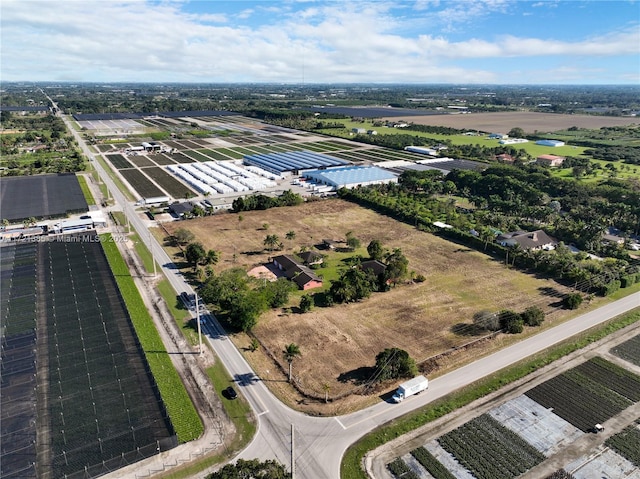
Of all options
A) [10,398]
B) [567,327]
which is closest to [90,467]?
[10,398]

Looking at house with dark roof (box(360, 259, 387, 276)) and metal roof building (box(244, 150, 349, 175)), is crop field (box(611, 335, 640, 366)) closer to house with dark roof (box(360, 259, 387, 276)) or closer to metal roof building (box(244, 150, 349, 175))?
house with dark roof (box(360, 259, 387, 276))

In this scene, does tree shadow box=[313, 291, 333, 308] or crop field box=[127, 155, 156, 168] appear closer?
tree shadow box=[313, 291, 333, 308]

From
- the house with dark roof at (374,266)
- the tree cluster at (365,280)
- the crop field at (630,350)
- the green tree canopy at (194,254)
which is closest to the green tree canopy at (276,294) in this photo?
the tree cluster at (365,280)

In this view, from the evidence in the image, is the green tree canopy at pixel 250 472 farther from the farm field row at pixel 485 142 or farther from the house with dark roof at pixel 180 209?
the farm field row at pixel 485 142

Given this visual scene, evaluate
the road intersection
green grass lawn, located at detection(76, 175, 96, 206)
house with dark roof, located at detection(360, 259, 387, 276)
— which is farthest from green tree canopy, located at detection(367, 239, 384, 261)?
green grass lawn, located at detection(76, 175, 96, 206)

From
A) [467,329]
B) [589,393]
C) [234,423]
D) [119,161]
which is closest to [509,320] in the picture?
[467,329]

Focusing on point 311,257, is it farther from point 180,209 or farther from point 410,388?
point 180,209
